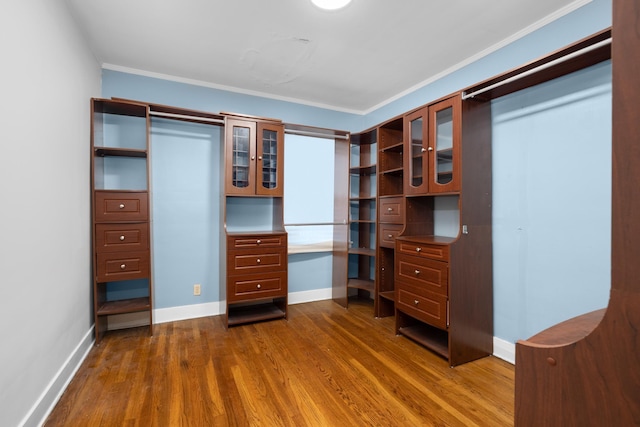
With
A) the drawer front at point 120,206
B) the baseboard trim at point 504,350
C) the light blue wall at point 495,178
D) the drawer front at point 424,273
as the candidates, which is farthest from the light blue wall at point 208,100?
the baseboard trim at point 504,350

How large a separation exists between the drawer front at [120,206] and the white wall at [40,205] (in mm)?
167

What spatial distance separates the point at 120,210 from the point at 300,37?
6.93 feet

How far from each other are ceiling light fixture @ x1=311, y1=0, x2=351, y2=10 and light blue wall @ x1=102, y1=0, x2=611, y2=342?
4.59ft

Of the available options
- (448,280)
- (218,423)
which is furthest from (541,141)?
(218,423)

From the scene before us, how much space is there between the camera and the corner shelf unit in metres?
3.73

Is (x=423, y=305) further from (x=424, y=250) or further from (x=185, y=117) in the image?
(x=185, y=117)

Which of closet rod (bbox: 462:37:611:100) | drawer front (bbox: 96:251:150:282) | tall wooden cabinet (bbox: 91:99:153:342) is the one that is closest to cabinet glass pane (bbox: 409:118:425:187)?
closet rod (bbox: 462:37:611:100)

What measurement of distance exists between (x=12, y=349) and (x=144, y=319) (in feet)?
5.50

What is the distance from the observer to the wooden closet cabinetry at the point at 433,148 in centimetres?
231

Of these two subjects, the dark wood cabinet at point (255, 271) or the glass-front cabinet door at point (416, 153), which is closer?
the glass-front cabinet door at point (416, 153)

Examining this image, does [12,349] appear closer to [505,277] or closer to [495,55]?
[505,277]

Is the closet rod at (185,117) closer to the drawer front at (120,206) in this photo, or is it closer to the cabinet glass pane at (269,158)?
the cabinet glass pane at (269,158)

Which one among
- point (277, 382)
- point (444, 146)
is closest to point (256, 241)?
point (277, 382)

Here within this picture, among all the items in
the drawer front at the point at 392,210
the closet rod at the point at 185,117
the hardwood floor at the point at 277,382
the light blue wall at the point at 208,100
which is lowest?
the hardwood floor at the point at 277,382
